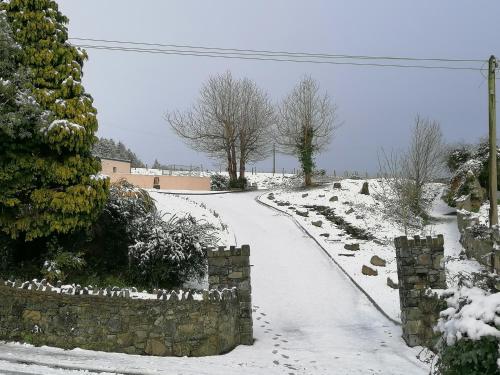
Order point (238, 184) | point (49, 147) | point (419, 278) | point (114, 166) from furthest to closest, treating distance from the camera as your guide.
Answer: point (114, 166) < point (238, 184) < point (49, 147) < point (419, 278)

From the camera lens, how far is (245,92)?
3741 cm

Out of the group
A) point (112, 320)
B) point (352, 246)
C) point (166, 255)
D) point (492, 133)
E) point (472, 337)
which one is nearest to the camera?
point (472, 337)

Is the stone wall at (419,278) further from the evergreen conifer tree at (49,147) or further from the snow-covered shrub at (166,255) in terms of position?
the evergreen conifer tree at (49,147)

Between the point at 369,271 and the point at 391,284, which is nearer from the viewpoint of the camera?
the point at 391,284

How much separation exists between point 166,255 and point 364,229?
1108 cm

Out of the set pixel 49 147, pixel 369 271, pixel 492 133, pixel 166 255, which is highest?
pixel 492 133

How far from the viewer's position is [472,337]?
435cm

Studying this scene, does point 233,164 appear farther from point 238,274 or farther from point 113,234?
point 238,274

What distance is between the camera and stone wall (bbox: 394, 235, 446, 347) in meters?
9.64

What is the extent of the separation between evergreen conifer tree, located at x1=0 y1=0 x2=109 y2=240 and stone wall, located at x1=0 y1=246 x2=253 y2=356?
7.30ft

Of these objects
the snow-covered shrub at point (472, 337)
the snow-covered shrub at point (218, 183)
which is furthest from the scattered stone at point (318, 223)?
the snow-covered shrub at point (218, 183)

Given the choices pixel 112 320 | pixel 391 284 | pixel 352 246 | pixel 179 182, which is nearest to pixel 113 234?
pixel 112 320

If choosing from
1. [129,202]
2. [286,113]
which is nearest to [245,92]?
[286,113]

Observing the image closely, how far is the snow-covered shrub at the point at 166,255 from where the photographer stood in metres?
11.4
